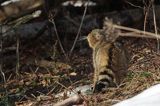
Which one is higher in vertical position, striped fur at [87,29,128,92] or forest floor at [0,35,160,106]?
striped fur at [87,29,128,92]

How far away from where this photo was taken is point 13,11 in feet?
28.8

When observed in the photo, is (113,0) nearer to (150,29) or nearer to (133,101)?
(150,29)

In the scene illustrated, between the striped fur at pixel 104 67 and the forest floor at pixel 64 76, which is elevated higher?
the striped fur at pixel 104 67

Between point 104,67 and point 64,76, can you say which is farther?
point 64,76

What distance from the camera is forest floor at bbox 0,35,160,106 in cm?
560

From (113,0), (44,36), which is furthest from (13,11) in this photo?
(113,0)

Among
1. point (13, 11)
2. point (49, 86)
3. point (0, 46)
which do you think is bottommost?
point (49, 86)

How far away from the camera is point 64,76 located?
286 inches

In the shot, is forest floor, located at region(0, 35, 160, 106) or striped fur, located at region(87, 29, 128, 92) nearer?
striped fur, located at region(87, 29, 128, 92)

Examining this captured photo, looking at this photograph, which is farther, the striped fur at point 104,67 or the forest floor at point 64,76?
the forest floor at point 64,76

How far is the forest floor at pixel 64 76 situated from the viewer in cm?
560

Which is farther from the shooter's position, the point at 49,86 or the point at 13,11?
the point at 13,11

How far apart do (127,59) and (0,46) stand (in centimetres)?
300

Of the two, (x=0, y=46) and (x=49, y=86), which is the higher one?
(x=0, y=46)
